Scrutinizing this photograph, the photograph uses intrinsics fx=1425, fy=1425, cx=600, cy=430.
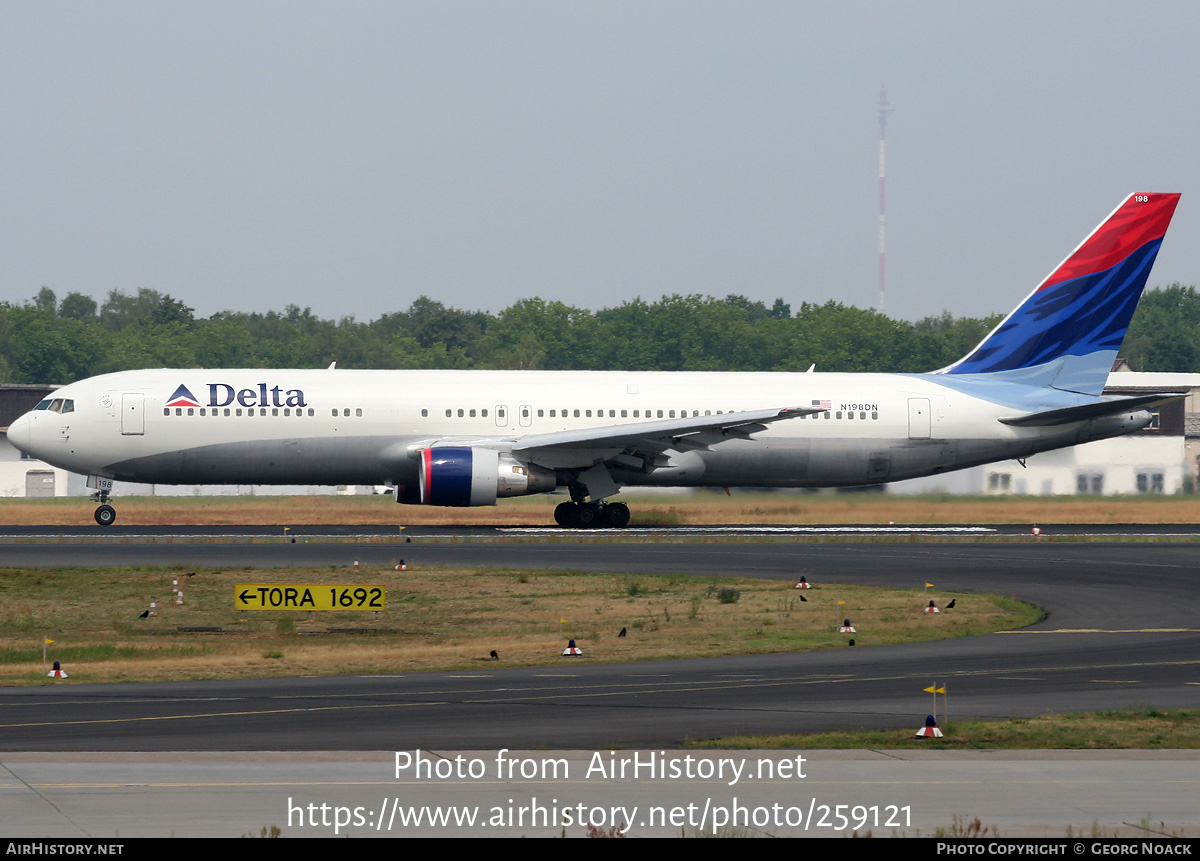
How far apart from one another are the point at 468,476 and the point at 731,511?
12.1 m

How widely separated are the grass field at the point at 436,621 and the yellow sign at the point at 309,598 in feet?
1.37

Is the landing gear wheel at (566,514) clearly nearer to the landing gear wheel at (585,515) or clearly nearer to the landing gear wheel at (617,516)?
the landing gear wheel at (585,515)

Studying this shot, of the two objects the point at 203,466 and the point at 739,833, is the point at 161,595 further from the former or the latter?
the point at 739,833

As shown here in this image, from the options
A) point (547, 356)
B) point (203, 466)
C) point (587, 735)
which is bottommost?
point (587, 735)

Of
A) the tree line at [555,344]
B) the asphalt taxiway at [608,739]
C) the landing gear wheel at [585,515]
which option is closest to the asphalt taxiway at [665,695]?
the asphalt taxiway at [608,739]

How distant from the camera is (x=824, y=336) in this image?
431ft

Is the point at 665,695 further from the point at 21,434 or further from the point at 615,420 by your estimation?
the point at 21,434

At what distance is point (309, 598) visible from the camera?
1014 inches

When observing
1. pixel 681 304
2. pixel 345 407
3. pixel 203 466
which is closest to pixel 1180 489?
pixel 345 407

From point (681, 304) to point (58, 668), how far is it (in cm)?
12318

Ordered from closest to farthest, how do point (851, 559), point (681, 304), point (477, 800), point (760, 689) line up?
point (477, 800) < point (760, 689) < point (851, 559) < point (681, 304)

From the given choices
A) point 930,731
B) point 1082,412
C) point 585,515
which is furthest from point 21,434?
point 930,731

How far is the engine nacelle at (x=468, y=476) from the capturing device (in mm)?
42250

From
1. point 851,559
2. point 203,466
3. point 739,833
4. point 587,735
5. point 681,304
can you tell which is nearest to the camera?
point 739,833
